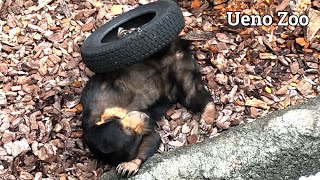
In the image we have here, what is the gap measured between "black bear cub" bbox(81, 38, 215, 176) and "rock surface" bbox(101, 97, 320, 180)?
43cm

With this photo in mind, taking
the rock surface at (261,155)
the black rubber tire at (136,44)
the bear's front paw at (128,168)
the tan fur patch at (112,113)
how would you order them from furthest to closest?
the tan fur patch at (112,113) → the black rubber tire at (136,44) → the bear's front paw at (128,168) → the rock surface at (261,155)

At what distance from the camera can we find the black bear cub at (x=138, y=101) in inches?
191

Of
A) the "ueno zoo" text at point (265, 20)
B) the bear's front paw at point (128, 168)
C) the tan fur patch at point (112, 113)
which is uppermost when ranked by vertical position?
the "ueno zoo" text at point (265, 20)

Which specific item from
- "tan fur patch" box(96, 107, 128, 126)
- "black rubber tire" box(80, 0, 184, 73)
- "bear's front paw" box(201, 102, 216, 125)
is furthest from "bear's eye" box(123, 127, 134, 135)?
"bear's front paw" box(201, 102, 216, 125)

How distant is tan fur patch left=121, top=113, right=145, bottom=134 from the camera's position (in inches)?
196

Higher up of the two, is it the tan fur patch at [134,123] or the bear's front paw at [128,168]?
the tan fur patch at [134,123]

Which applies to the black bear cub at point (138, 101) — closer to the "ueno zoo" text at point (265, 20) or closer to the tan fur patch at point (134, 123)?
the tan fur patch at point (134, 123)

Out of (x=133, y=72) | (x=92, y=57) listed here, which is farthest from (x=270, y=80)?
(x=92, y=57)

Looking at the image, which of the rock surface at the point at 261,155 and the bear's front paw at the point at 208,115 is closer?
the rock surface at the point at 261,155

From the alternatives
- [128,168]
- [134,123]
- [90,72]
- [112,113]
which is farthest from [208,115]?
[90,72]

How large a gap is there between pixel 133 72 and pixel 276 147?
152 cm

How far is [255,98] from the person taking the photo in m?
5.24

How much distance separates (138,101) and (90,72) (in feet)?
1.84

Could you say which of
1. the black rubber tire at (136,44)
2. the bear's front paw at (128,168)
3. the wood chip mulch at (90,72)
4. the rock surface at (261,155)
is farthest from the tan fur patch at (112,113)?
the rock surface at (261,155)
